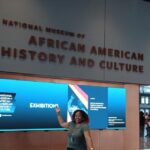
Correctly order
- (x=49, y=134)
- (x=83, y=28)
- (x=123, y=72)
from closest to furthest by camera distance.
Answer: (x=49, y=134)
(x=83, y=28)
(x=123, y=72)

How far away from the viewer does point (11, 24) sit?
8.62 meters

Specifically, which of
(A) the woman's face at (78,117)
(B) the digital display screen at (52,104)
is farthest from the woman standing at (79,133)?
(B) the digital display screen at (52,104)

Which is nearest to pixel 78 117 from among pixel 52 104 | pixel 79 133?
pixel 79 133

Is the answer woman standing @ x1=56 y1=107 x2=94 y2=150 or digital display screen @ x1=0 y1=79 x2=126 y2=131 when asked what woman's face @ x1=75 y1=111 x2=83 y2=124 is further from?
digital display screen @ x1=0 y1=79 x2=126 y2=131

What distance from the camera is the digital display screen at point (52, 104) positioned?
8516 millimetres

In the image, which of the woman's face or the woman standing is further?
the woman's face

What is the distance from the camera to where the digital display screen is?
852 centimetres

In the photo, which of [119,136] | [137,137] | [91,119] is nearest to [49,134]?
[91,119]

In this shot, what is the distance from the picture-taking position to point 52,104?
9.14 metres

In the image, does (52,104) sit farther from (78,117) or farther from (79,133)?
(79,133)

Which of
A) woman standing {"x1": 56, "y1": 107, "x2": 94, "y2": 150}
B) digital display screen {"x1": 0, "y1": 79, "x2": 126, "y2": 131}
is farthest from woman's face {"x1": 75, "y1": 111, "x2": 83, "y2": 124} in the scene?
digital display screen {"x1": 0, "y1": 79, "x2": 126, "y2": 131}

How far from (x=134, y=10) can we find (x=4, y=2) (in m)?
3.85

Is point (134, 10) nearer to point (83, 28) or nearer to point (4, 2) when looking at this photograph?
point (83, 28)

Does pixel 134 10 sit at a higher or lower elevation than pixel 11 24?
higher
